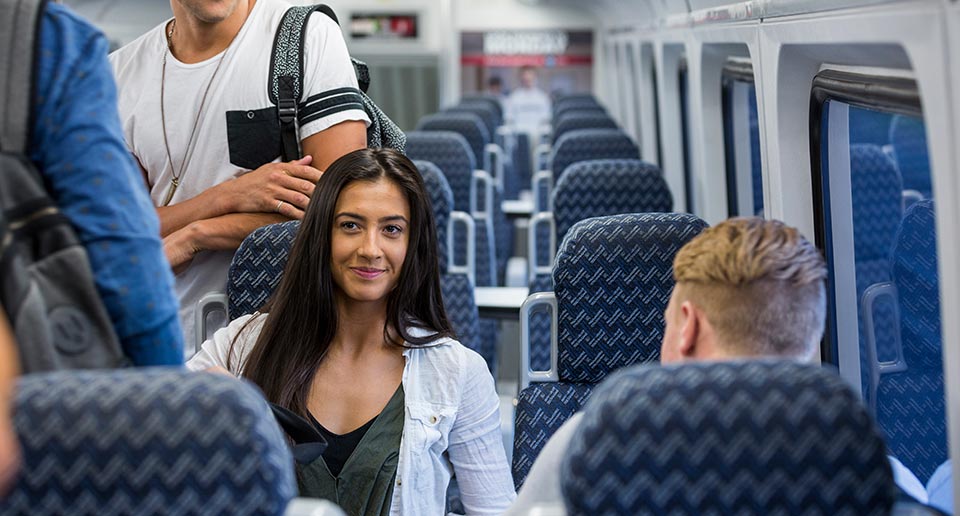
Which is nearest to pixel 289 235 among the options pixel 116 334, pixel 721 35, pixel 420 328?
pixel 420 328

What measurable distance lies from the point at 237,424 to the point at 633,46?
9024mm

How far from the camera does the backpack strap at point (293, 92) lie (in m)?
2.64

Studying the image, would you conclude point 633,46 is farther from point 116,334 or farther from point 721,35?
point 116,334

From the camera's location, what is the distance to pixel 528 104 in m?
15.0

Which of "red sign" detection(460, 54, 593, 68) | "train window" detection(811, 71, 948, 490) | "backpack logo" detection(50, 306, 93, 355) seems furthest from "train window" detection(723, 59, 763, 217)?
"red sign" detection(460, 54, 593, 68)

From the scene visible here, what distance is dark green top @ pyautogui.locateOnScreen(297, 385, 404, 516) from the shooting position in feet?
7.50

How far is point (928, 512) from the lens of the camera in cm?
142

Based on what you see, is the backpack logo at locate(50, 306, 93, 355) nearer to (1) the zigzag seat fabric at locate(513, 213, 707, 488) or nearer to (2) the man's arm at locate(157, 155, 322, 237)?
(2) the man's arm at locate(157, 155, 322, 237)

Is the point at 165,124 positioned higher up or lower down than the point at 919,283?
higher up

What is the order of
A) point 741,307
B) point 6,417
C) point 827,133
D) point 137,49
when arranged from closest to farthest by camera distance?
point 6,417 → point 741,307 → point 137,49 → point 827,133

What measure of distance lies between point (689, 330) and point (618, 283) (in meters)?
1.22

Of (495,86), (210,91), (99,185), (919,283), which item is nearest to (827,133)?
(919,283)

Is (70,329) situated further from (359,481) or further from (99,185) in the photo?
(359,481)

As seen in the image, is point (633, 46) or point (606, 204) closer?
point (606, 204)
